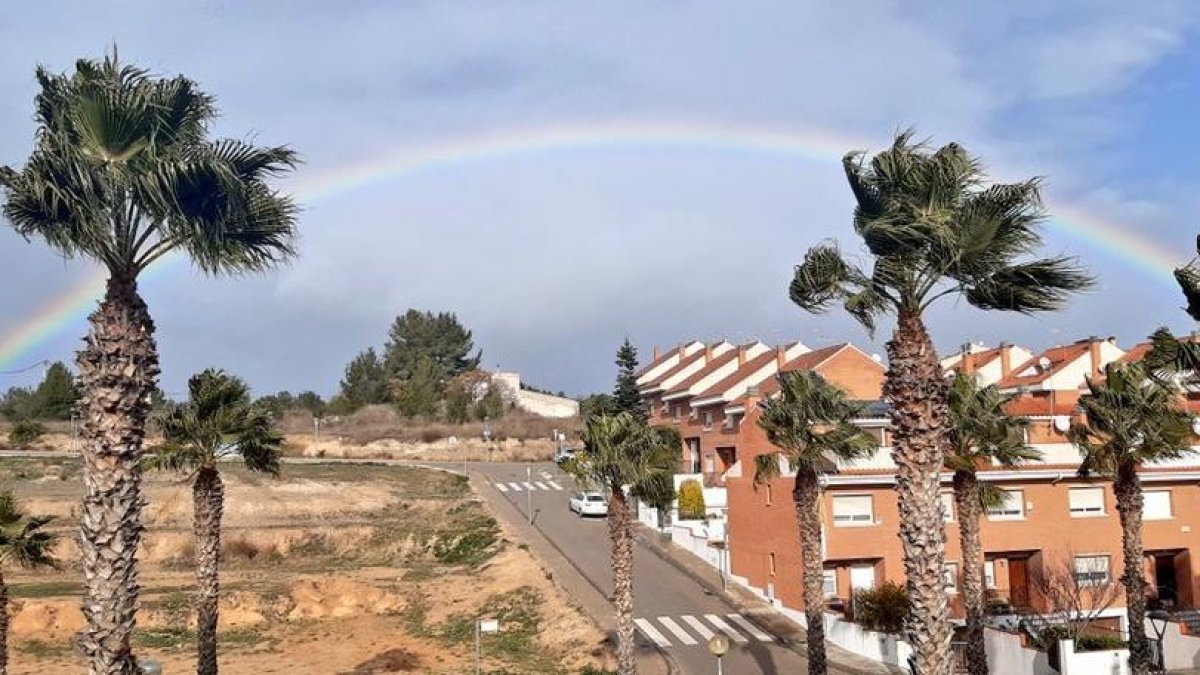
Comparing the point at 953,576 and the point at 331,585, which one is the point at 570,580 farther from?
the point at 953,576

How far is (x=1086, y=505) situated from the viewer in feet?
126

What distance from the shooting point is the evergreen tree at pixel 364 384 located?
125 m

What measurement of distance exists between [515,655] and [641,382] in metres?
54.8

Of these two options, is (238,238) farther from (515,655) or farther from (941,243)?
(515,655)

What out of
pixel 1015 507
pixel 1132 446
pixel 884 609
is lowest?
pixel 884 609

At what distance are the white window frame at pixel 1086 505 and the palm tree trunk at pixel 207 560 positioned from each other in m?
29.8

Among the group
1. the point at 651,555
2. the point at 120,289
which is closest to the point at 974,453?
the point at 120,289

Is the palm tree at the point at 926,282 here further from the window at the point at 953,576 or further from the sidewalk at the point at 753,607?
the window at the point at 953,576

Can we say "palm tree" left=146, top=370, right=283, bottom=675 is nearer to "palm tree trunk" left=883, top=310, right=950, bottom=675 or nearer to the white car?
"palm tree trunk" left=883, top=310, right=950, bottom=675

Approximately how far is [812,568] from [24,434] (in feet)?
277

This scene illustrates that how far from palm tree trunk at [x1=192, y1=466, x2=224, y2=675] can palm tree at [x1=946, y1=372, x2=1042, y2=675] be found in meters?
18.1

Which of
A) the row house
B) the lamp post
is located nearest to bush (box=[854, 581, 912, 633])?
the row house

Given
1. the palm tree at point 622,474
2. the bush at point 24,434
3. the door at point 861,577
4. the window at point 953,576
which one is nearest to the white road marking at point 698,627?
the door at point 861,577

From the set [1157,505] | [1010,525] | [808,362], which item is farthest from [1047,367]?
[1010,525]
